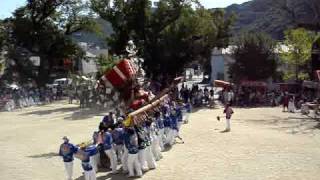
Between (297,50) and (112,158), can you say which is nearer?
(112,158)

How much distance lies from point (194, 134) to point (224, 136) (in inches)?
68.1

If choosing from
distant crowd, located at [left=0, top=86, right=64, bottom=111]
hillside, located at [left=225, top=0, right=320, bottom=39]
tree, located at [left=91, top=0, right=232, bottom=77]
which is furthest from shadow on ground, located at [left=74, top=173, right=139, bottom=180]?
hillside, located at [left=225, top=0, right=320, bottom=39]

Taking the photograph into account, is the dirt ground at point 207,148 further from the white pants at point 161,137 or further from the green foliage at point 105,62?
the green foliage at point 105,62

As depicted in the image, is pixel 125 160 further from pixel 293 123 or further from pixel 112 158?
pixel 293 123

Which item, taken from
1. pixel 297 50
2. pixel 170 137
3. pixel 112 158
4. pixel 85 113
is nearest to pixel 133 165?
pixel 112 158

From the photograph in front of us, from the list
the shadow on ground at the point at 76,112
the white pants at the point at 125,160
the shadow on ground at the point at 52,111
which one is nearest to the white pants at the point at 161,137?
the white pants at the point at 125,160

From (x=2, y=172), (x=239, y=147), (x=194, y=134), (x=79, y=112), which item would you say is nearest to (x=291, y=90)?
(x=79, y=112)

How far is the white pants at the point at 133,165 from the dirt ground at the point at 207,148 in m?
0.34

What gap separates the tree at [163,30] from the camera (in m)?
47.5

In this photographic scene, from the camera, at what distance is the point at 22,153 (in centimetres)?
2439

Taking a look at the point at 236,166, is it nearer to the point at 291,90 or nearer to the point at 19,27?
the point at 291,90

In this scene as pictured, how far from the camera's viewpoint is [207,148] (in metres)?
23.8

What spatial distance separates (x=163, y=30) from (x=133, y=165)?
30.8 meters

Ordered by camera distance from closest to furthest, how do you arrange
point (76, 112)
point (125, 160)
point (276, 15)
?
point (125, 160) → point (76, 112) → point (276, 15)
